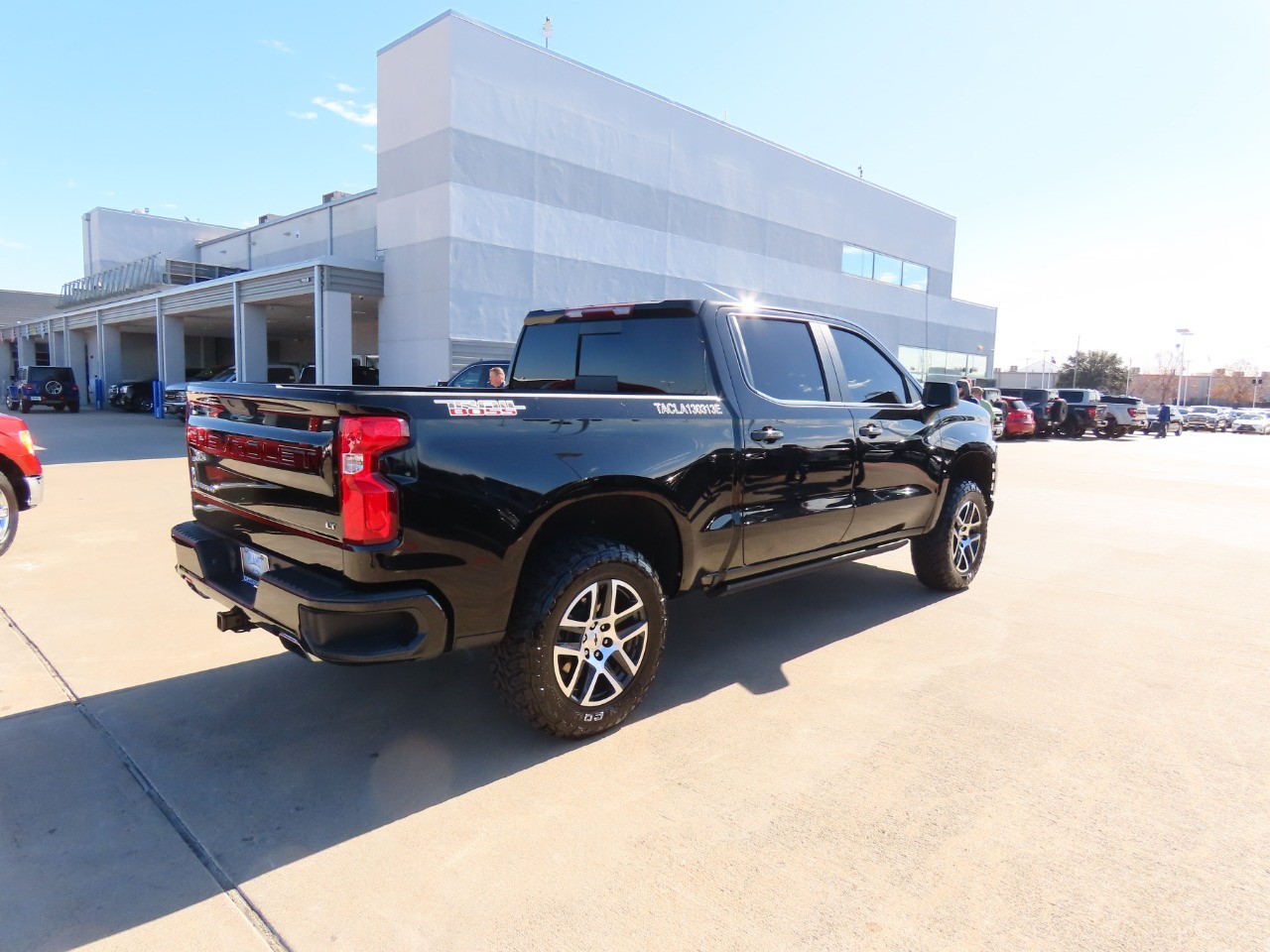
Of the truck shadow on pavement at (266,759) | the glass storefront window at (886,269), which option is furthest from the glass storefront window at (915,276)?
the truck shadow on pavement at (266,759)

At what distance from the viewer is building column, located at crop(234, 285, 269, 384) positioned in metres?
22.6

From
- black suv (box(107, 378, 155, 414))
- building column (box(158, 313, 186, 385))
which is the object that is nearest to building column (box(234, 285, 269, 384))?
building column (box(158, 313, 186, 385))

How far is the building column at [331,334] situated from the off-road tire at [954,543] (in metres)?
17.5

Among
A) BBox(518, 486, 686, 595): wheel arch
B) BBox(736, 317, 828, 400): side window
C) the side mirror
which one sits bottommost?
BBox(518, 486, 686, 595): wheel arch

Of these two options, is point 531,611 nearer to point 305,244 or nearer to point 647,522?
point 647,522

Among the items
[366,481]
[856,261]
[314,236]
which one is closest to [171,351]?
[314,236]

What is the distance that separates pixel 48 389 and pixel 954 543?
1270 inches

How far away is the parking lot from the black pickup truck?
0.53 meters

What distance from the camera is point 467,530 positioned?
297cm

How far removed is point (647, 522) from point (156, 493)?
27.6 ft

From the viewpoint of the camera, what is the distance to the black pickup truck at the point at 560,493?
9.30ft

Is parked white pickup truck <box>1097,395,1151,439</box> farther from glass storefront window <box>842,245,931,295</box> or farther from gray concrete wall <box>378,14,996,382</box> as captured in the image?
→ gray concrete wall <box>378,14,996,382</box>

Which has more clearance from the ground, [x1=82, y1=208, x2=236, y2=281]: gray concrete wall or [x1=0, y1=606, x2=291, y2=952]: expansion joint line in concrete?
[x1=82, y1=208, x2=236, y2=281]: gray concrete wall

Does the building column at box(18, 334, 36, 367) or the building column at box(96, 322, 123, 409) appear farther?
the building column at box(18, 334, 36, 367)
